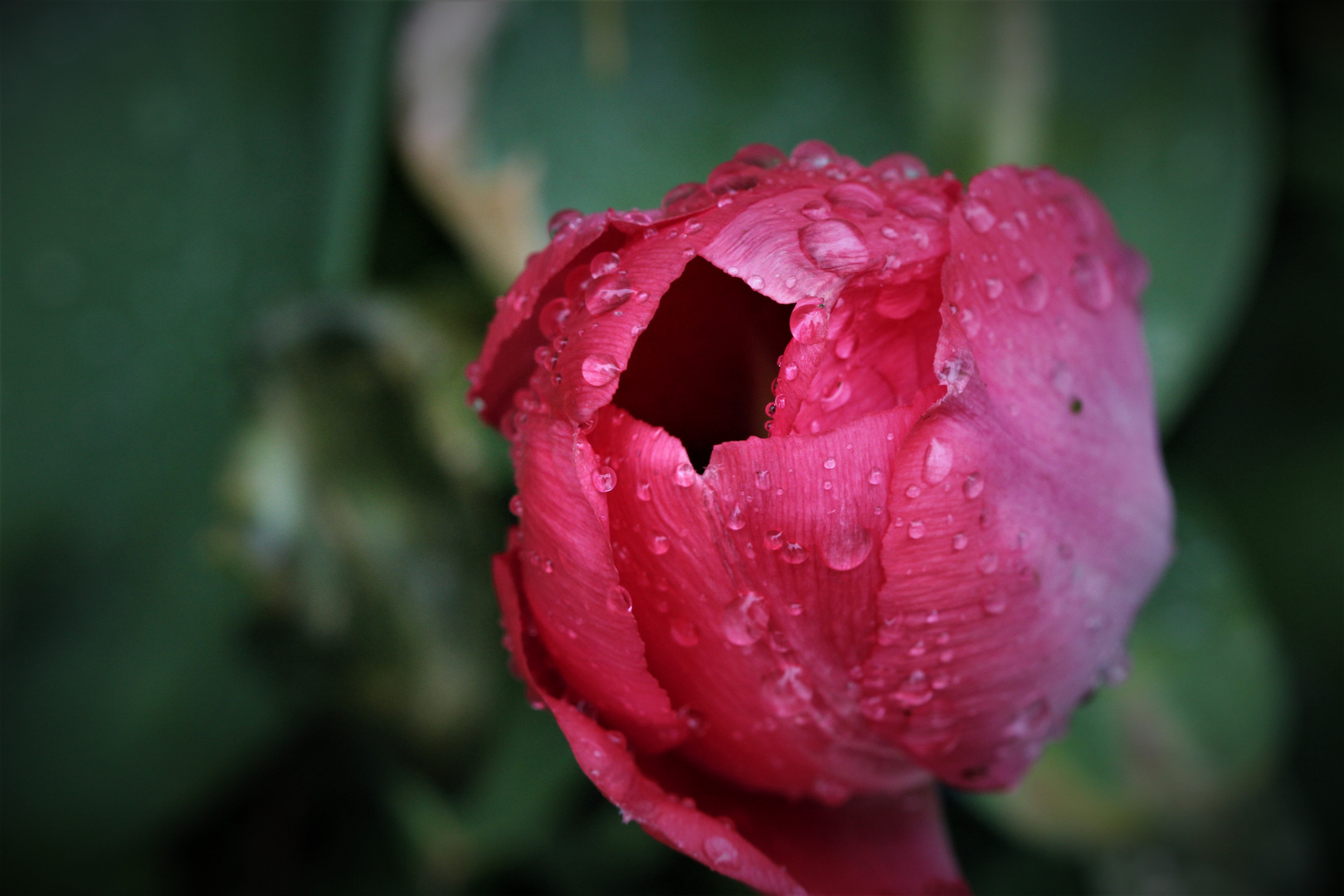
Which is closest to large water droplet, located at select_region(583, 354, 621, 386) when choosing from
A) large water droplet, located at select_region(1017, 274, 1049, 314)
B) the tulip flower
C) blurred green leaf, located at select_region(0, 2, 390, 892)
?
the tulip flower

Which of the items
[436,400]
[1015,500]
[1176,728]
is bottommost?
[1176,728]

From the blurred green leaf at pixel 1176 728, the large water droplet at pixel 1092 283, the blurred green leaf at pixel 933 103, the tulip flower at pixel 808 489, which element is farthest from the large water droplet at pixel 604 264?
the blurred green leaf at pixel 1176 728

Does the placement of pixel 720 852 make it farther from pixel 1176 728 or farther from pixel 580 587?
pixel 1176 728

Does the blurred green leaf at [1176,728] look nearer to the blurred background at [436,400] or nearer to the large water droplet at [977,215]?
the blurred background at [436,400]

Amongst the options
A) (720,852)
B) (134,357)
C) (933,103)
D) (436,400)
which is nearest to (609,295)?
(720,852)

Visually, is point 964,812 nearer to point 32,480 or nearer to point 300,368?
point 300,368

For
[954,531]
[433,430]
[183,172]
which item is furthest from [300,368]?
[954,531]

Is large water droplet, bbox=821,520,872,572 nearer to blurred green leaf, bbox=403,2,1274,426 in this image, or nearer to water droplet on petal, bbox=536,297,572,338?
water droplet on petal, bbox=536,297,572,338

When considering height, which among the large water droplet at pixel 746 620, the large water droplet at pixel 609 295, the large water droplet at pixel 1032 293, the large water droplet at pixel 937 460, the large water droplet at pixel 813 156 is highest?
the large water droplet at pixel 813 156
